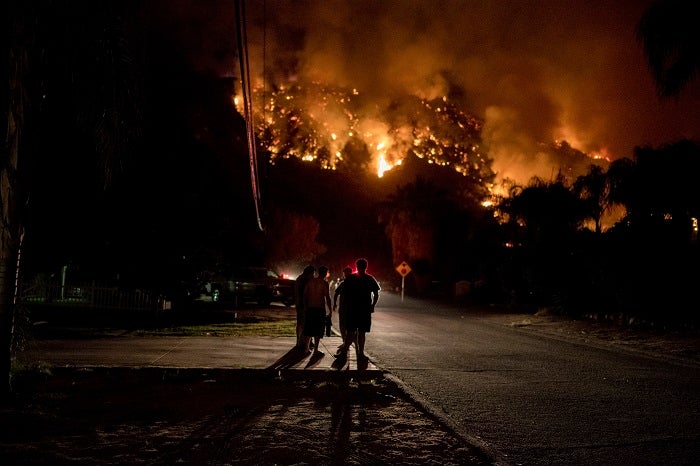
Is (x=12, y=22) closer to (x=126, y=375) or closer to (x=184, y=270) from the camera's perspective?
(x=126, y=375)

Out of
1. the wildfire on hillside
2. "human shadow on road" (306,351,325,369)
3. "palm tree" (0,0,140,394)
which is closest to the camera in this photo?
"palm tree" (0,0,140,394)

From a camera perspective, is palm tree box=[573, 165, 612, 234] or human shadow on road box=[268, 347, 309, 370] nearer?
human shadow on road box=[268, 347, 309, 370]

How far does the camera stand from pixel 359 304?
1031 cm

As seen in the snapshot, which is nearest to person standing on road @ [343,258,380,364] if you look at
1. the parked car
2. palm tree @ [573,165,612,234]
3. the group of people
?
the group of people

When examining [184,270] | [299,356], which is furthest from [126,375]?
[184,270]

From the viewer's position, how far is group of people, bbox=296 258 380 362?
10.3 metres

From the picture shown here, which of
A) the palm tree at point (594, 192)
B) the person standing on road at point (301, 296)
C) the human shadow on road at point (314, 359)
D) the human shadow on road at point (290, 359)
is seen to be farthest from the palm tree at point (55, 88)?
the palm tree at point (594, 192)

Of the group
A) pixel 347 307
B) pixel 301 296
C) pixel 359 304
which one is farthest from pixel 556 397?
pixel 301 296

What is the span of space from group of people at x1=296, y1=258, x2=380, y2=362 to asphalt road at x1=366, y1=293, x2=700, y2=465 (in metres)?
0.72

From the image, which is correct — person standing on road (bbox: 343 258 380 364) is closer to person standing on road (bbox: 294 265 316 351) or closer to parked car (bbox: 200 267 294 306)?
person standing on road (bbox: 294 265 316 351)

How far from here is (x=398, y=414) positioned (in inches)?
267

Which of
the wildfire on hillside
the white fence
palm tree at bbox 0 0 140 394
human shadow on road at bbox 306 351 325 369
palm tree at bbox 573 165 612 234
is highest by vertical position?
the wildfire on hillside

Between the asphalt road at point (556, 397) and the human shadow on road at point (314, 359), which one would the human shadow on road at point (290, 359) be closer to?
the human shadow on road at point (314, 359)

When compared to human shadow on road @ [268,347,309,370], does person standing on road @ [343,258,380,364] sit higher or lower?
higher
